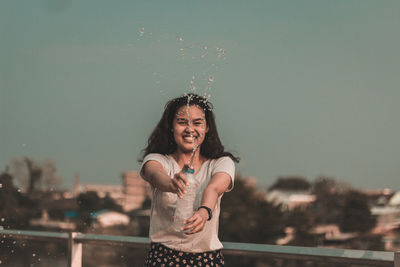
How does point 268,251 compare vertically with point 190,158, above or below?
below

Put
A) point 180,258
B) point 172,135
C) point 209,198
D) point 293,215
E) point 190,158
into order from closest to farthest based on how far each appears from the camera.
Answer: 1. point 209,198
2. point 180,258
3. point 190,158
4. point 172,135
5. point 293,215

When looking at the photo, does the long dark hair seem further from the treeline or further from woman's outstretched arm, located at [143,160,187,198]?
the treeline

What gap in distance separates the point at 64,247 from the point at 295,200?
59.3 m

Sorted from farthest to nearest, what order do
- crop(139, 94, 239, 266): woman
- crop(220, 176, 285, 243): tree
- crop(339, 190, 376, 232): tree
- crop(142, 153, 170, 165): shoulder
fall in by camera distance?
1. crop(339, 190, 376, 232): tree
2. crop(220, 176, 285, 243): tree
3. crop(142, 153, 170, 165): shoulder
4. crop(139, 94, 239, 266): woman

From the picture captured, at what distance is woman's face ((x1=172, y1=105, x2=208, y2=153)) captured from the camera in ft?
7.17

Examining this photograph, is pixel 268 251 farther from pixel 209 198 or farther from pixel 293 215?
pixel 293 215

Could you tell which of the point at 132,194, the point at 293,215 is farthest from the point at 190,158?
the point at 132,194

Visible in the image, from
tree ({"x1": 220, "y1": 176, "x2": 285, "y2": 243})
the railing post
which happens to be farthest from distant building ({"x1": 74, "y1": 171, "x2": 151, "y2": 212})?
the railing post

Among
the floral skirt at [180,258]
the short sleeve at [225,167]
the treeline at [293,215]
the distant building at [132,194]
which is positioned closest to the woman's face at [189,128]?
the short sleeve at [225,167]

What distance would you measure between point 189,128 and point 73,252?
1.83m

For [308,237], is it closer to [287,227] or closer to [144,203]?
[287,227]

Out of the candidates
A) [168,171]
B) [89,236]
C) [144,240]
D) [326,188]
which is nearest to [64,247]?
[89,236]

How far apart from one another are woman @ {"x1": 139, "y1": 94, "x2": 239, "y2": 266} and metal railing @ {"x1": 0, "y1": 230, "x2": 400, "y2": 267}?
68cm

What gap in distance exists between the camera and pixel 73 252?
368 centimetres
